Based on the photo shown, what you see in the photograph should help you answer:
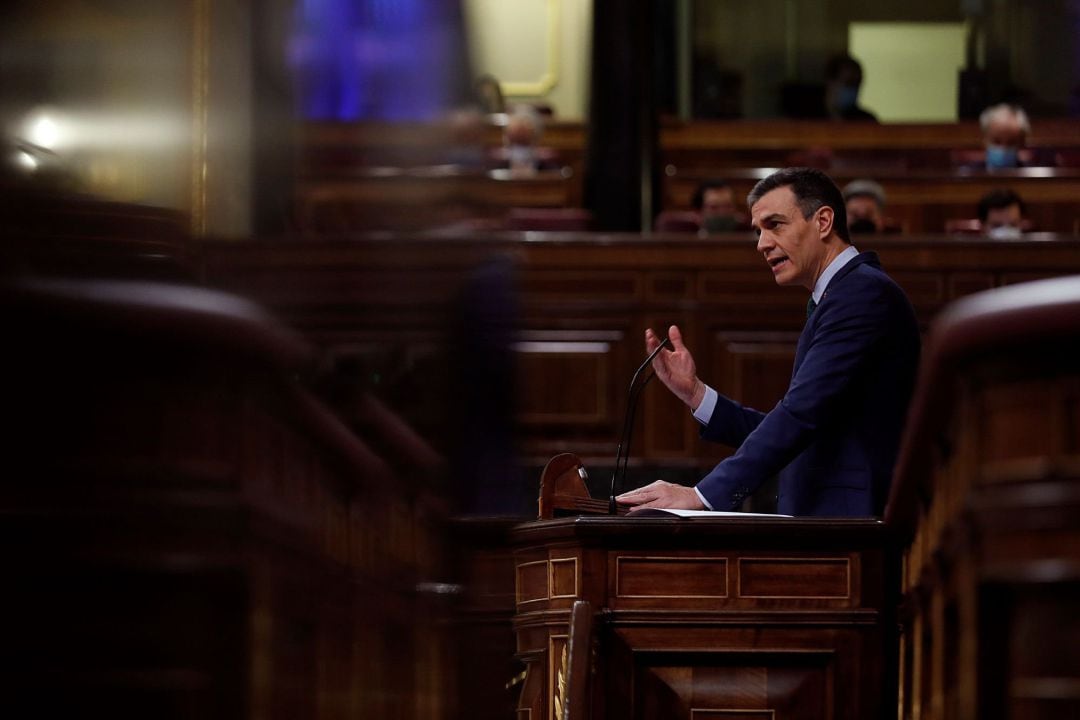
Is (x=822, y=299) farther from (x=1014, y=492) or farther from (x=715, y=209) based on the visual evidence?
(x=715, y=209)

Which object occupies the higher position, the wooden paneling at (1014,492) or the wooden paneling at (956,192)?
the wooden paneling at (956,192)

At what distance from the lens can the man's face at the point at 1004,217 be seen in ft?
20.7

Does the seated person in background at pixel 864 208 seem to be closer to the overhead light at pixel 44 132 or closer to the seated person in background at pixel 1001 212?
the seated person in background at pixel 1001 212

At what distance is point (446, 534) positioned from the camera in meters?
0.37

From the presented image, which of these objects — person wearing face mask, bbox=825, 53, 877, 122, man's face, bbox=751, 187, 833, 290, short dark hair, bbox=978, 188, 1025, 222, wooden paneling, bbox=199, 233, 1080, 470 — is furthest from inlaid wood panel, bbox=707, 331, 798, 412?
person wearing face mask, bbox=825, 53, 877, 122

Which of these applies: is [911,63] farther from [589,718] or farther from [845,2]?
[589,718]

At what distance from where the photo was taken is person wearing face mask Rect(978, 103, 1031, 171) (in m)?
7.37

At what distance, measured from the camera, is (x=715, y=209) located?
6336 mm

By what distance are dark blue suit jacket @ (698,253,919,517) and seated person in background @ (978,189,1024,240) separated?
3.50 meters

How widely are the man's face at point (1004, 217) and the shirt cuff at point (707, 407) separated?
3450 mm

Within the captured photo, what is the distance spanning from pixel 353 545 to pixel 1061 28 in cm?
1275

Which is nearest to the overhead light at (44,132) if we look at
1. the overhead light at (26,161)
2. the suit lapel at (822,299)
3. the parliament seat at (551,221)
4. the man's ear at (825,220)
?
the overhead light at (26,161)

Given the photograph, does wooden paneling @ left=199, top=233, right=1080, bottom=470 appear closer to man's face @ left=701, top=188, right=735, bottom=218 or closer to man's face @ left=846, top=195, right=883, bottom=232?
man's face @ left=846, top=195, right=883, bottom=232

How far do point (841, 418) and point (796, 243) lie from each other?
20.8 inches
